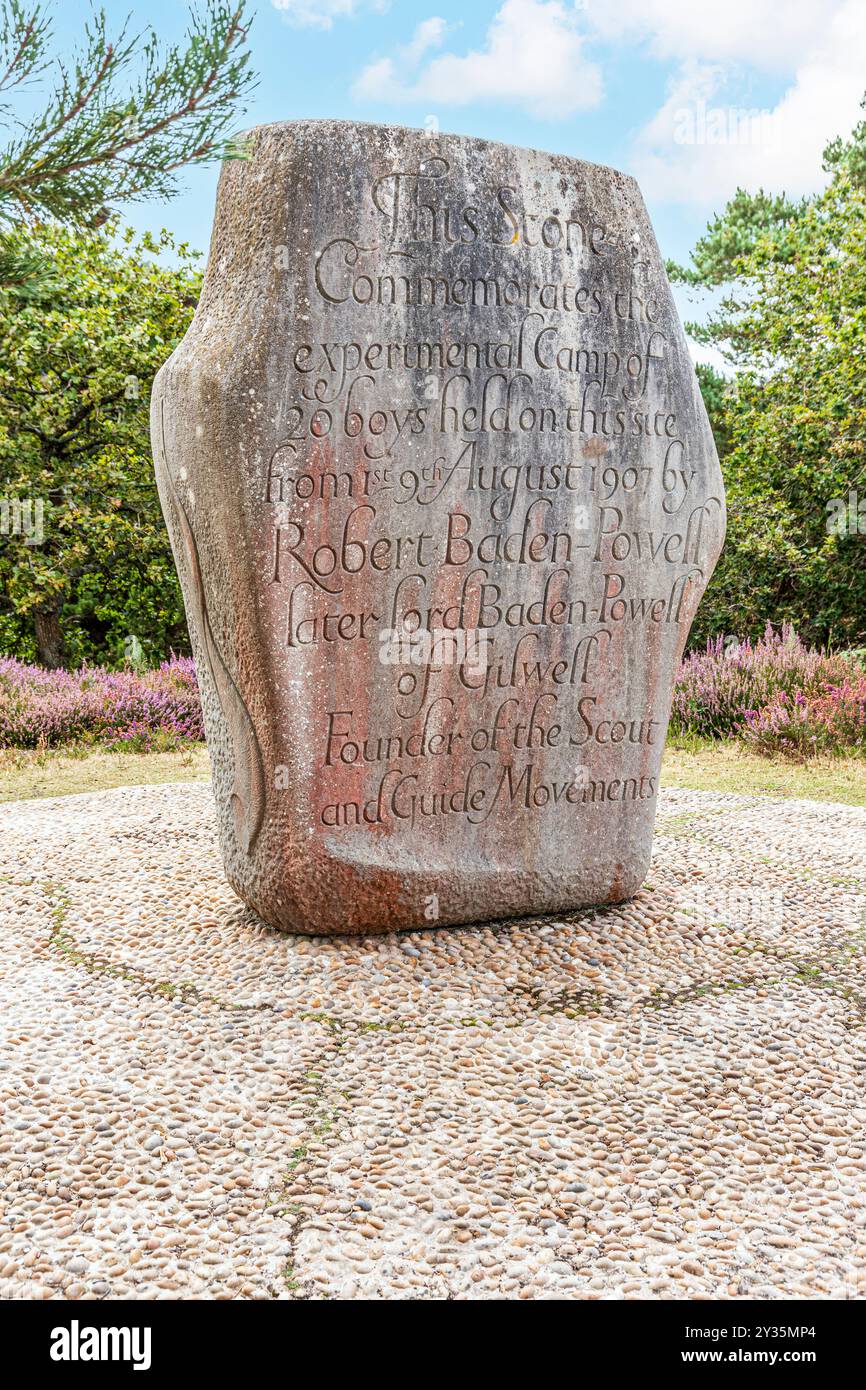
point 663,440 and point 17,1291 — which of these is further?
point 663,440

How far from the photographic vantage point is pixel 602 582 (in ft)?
12.9

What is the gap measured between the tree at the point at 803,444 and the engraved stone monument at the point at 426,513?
862cm

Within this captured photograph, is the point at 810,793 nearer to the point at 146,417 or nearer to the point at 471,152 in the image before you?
the point at 471,152

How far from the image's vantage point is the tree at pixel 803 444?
11.8 metres

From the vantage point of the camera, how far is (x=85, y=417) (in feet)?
40.0

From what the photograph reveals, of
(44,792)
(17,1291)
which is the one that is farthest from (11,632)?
(17,1291)

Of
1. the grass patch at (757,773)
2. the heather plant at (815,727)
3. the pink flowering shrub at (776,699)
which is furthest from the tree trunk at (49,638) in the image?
the heather plant at (815,727)

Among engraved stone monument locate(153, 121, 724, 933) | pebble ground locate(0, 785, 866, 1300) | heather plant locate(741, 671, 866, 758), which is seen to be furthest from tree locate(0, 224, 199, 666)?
engraved stone monument locate(153, 121, 724, 933)

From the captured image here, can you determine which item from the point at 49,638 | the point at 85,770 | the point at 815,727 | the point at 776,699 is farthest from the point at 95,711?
the point at 815,727

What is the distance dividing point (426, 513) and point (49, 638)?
34.8 ft

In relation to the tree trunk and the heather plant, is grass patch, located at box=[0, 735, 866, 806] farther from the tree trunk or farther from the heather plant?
the tree trunk

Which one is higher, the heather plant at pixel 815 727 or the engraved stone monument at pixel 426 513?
the engraved stone monument at pixel 426 513

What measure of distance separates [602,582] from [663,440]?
595 mm

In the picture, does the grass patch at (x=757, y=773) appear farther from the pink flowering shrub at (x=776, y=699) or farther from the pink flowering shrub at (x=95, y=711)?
the pink flowering shrub at (x=95, y=711)
